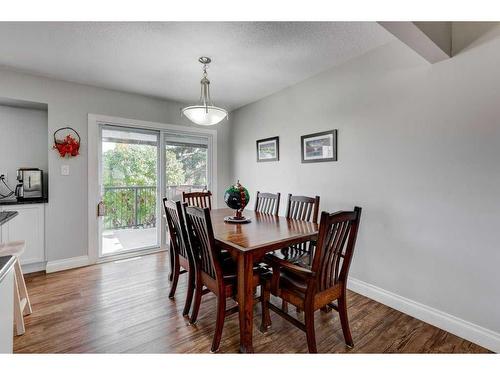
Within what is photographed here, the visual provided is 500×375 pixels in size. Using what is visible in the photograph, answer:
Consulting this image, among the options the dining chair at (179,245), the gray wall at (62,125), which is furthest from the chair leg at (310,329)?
the gray wall at (62,125)

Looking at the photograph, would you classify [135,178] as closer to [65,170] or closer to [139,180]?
[139,180]

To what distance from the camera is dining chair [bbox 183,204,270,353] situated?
1.65 metres

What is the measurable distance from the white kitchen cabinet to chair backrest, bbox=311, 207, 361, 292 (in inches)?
128

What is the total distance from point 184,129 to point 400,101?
295 centimetres

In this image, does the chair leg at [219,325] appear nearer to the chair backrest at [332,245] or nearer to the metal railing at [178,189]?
the chair backrest at [332,245]

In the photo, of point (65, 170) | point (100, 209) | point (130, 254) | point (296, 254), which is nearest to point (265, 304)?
point (296, 254)

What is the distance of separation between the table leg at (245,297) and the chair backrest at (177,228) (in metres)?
0.59

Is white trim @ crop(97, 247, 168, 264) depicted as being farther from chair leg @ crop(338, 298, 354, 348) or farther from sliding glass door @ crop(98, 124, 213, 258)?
chair leg @ crop(338, 298, 354, 348)

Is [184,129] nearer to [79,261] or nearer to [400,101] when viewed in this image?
[79,261]

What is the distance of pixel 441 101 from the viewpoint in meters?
1.92

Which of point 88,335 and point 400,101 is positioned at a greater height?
point 400,101

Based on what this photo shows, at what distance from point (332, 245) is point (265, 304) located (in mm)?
702

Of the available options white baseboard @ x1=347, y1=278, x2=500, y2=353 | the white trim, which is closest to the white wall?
the white trim
